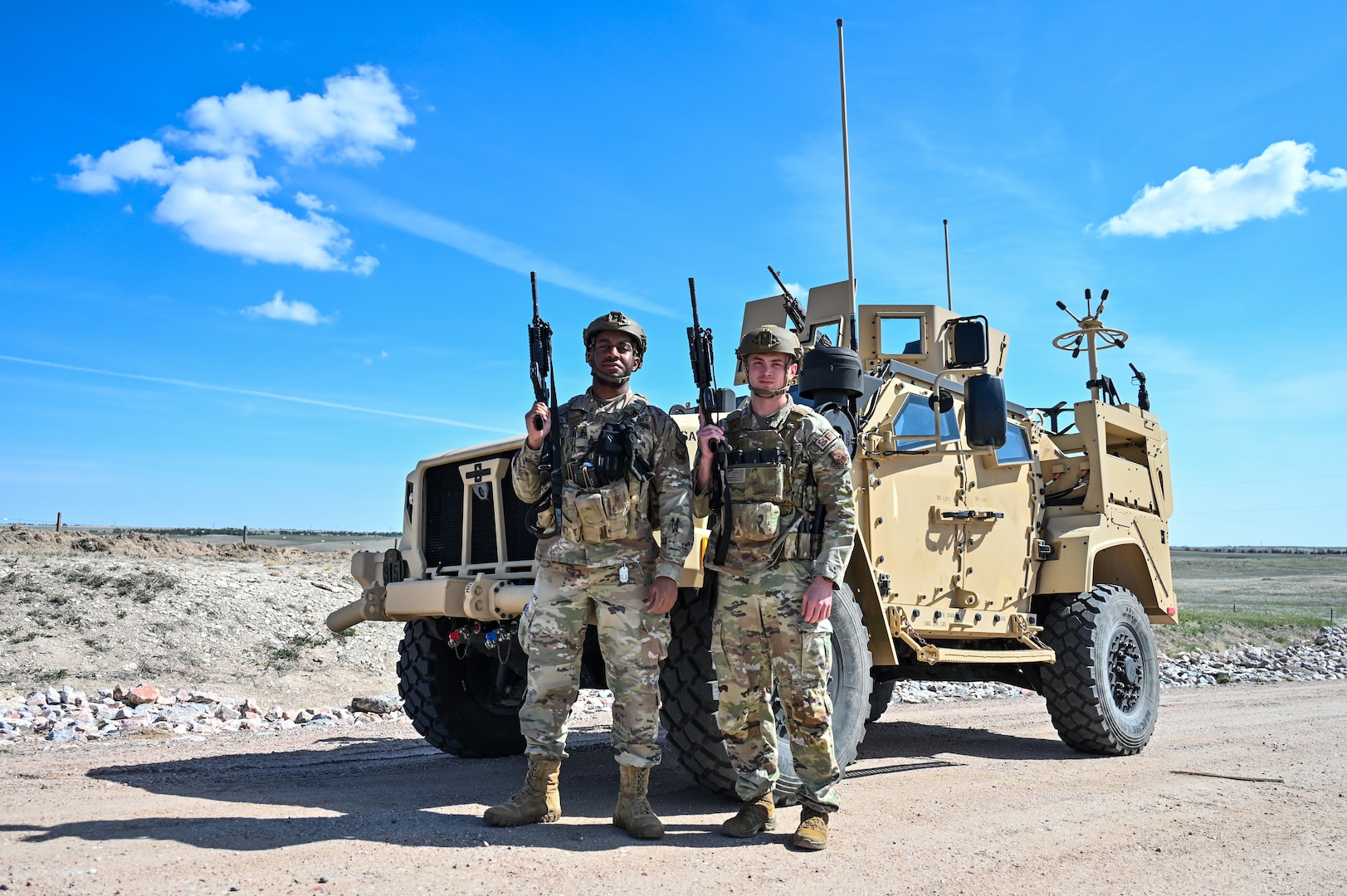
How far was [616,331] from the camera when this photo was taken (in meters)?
4.41

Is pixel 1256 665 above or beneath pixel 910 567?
beneath

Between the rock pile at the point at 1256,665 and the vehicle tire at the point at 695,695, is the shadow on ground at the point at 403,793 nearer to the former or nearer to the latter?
the vehicle tire at the point at 695,695

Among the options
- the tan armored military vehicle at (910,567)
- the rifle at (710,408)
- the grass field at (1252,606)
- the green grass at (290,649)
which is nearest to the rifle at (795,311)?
the tan armored military vehicle at (910,567)

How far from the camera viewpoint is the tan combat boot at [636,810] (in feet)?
13.3

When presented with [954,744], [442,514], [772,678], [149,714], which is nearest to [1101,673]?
[954,744]

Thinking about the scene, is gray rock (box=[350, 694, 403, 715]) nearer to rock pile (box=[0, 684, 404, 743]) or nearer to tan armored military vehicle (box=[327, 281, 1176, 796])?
rock pile (box=[0, 684, 404, 743])

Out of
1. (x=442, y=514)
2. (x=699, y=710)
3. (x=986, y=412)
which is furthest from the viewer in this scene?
(x=442, y=514)

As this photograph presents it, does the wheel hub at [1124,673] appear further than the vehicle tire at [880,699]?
No

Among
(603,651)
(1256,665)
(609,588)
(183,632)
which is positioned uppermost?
(609,588)

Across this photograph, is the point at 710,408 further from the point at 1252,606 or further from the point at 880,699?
the point at 1252,606

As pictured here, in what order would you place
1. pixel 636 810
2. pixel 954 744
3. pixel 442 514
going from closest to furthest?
1. pixel 636 810
2. pixel 442 514
3. pixel 954 744

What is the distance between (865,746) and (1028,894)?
3.90 metres

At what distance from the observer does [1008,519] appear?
6.95 metres

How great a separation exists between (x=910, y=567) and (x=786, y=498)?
2.00m
